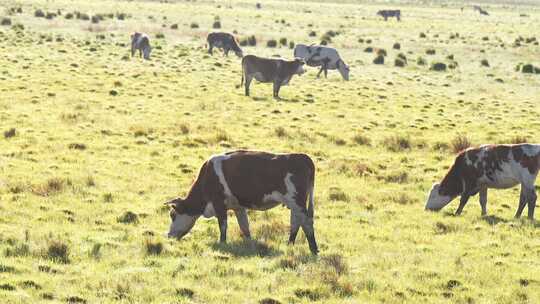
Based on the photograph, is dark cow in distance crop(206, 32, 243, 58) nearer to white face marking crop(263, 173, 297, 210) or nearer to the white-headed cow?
the white-headed cow

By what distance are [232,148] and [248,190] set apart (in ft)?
26.5

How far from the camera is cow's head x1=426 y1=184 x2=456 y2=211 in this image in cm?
1357

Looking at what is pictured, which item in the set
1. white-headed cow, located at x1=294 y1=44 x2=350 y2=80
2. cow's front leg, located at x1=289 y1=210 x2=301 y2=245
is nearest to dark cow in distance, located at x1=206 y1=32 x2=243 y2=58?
white-headed cow, located at x1=294 y1=44 x2=350 y2=80

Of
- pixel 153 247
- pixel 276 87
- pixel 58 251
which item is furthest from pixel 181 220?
pixel 276 87

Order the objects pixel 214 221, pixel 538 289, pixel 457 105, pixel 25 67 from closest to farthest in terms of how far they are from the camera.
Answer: pixel 538 289 → pixel 214 221 → pixel 457 105 → pixel 25 67

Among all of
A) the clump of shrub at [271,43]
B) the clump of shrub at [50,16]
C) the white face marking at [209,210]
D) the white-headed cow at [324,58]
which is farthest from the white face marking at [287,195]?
the clump of shrub at [50,16]

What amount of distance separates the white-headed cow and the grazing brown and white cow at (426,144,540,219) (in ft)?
71.3

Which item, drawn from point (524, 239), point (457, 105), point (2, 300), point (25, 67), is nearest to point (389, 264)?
point (524, 239)

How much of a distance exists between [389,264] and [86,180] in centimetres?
703

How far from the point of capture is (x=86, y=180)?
14641 mm

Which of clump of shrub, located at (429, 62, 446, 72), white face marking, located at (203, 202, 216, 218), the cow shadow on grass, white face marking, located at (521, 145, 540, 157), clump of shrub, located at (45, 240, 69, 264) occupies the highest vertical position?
white face marking, located at (521, 145, 540, 157)

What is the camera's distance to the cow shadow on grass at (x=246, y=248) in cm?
1046

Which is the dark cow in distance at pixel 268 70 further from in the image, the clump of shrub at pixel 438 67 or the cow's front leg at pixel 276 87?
the clump of shrub at pixel 438 67

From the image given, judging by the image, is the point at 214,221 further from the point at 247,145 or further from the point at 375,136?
the point at 375,136
